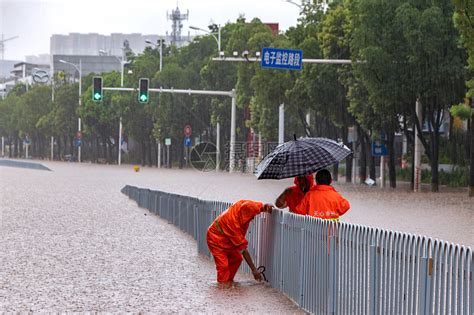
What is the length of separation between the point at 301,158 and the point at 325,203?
3.34 feet

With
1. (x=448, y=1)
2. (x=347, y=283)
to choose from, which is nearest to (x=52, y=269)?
(x=347, y=283)

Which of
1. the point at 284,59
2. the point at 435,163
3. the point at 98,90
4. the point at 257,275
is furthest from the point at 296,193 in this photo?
the point at 98,90

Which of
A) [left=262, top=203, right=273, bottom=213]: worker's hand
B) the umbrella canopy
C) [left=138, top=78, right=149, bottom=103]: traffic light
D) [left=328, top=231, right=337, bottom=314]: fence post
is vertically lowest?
[left=328, top=231, right=337, bottom=314]: fence post

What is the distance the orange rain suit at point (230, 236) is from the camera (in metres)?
14.9

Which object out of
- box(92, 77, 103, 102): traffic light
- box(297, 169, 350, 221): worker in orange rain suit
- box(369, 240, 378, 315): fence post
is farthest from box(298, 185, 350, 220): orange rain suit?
box(92, 77, 103, 102): traffic light

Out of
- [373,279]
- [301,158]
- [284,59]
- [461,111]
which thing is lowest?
[373,279]

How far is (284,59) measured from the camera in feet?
148

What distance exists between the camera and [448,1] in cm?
4725

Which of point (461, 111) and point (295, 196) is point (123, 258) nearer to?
point (295, 196)

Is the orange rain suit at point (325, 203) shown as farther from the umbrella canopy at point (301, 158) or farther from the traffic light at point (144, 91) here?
the traffic light at point (144, 91)

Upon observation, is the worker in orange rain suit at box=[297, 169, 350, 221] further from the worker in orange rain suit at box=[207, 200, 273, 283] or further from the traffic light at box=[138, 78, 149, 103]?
the traffic light at box=[138, 78, 149, 103]

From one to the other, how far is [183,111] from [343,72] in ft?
165

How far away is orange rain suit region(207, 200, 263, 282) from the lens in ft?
49.0

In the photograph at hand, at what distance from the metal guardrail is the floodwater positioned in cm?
45
